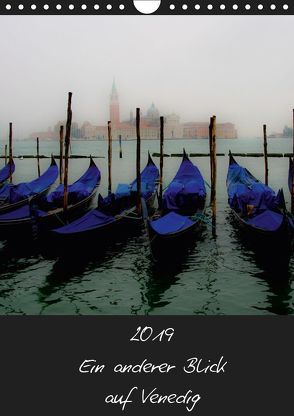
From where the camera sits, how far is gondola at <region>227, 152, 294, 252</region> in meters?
9.62

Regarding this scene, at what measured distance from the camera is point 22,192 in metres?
17.1

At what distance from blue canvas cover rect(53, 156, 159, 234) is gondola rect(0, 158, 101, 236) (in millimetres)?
1189

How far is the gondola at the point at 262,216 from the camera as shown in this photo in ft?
31.6

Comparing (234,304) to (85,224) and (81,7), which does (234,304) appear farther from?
(81,7)

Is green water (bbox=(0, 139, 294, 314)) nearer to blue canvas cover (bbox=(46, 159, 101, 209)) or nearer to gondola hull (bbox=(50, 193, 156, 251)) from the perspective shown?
gondola hull (bbox=(50, 193, 156, 251))

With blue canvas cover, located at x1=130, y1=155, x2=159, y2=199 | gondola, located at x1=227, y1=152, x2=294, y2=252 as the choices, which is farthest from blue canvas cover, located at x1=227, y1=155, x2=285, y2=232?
blue canvas cover, located at x1=130, y1=155, x2=159, y2=199

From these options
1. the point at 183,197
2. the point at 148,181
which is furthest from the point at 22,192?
the point at 183,197

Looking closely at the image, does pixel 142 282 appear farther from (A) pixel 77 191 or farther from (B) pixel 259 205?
(A) pixel 77 191

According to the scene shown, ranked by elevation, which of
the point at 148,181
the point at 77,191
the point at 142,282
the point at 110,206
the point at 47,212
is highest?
the point at 148,181

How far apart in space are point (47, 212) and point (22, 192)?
438 centimetres

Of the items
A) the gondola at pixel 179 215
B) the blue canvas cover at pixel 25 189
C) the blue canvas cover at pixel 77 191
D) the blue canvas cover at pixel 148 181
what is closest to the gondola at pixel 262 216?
the gondola at pixel 179 215

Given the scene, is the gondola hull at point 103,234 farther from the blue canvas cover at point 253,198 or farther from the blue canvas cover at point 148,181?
the blue canvas cover at point 253,198
